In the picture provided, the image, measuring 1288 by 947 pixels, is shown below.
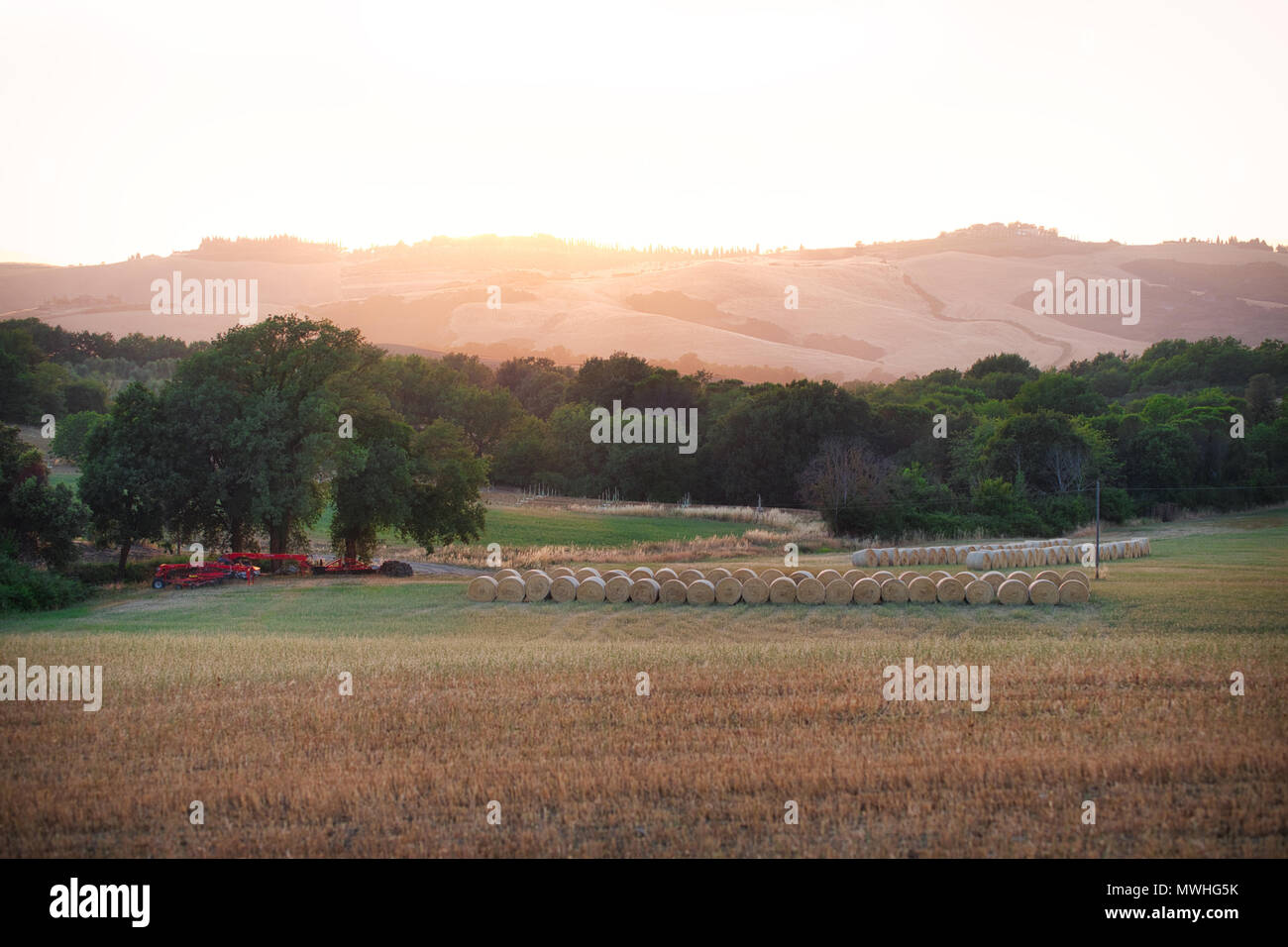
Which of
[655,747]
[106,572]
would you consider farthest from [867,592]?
[106,572]

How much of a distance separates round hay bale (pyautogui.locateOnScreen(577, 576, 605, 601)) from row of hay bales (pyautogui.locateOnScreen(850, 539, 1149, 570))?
50.1ft

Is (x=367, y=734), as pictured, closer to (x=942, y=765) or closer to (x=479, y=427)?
(x=942, y=765)

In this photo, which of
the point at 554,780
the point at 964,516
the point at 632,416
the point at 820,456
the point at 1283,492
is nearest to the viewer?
the point at 554,780

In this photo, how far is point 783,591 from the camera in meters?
30.9

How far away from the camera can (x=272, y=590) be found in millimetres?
35062

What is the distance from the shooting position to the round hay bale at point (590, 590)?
31.6 metres

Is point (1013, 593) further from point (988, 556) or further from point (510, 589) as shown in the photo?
point (510, 589)

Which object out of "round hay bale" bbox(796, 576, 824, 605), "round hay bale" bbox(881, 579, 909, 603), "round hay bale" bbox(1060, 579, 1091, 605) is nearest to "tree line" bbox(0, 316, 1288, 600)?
"round hay bale" bbox(796, 576, 824, 605)

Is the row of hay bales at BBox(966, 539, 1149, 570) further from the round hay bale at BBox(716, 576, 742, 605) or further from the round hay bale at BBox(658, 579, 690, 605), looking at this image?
the round hay bale at BBox(658, 579, 690, 605)

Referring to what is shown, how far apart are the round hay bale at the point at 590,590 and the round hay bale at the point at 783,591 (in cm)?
532

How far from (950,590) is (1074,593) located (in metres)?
3.48

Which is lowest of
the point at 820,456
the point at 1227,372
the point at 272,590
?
the point at 272,590

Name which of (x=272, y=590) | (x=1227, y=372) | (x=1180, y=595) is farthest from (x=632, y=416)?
(x=1227, y=372)
